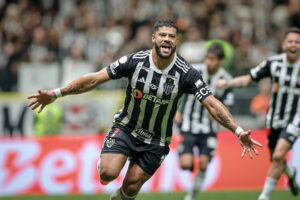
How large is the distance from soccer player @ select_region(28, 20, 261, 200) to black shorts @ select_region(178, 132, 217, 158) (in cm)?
230

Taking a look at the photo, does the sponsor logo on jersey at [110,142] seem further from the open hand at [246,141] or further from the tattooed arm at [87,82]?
the open hand at [246,141]

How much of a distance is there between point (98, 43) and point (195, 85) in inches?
367

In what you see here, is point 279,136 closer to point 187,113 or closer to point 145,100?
point 187,113

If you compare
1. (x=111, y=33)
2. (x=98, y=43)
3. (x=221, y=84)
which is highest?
(x=111, y=33)

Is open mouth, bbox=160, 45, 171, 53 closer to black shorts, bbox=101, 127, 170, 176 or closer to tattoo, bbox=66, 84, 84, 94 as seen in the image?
tattoo, bbox=66, 84, 84, 94

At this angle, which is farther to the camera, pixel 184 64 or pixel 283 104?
pixel 283 104

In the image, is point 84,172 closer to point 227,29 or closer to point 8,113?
point 8,113

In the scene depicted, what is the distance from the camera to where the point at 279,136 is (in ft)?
28.5

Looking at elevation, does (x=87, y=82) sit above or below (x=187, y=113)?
above

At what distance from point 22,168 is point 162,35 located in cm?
600

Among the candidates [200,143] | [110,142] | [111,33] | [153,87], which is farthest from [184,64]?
[111,33]

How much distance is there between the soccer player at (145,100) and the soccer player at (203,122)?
2359 mm

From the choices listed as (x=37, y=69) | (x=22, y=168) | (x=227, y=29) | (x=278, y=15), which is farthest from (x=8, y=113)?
(x=278, y=15)

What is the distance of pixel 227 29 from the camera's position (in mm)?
16281
